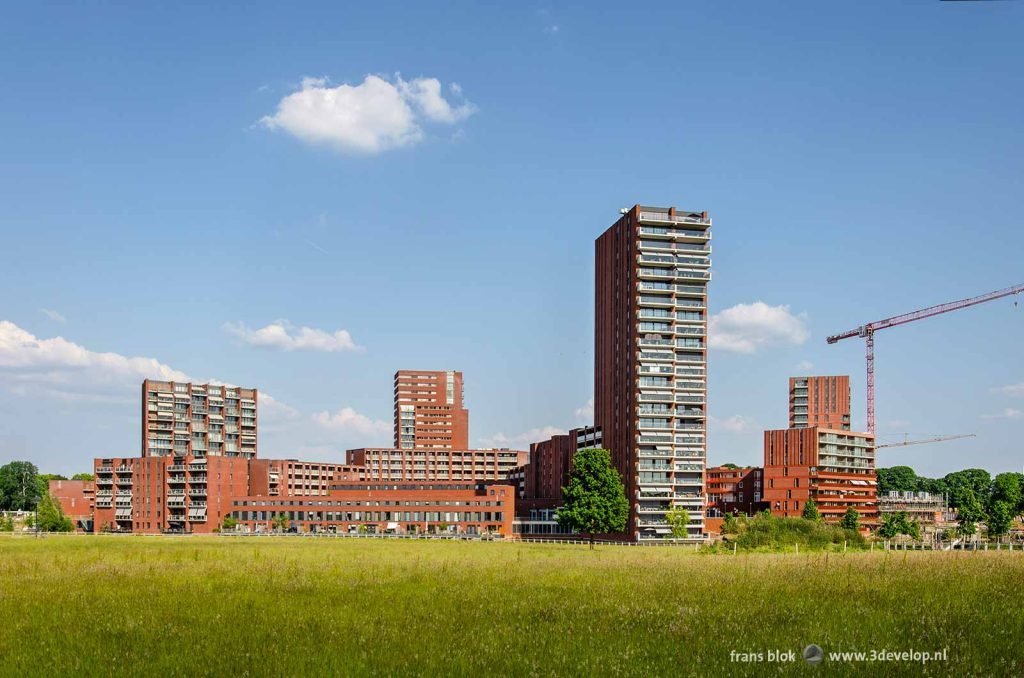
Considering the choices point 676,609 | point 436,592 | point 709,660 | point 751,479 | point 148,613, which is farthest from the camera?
point 751,479

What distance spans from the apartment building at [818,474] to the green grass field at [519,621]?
144910mm

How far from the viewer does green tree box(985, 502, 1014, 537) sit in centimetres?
15912

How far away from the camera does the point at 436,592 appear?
102 ft

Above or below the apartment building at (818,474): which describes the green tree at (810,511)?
below

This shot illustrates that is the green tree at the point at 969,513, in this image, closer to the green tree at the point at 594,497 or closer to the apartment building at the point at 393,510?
the green tree at the point at 594,497

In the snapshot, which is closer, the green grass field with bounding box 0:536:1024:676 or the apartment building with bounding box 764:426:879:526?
the green grass field with bounding box 0:536:1024:676

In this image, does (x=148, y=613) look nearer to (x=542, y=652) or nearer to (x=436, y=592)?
(x=436, y=592)

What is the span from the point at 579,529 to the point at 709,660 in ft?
400

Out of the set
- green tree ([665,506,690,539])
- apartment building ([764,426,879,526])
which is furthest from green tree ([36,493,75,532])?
apartment building ([764,426,879,526])

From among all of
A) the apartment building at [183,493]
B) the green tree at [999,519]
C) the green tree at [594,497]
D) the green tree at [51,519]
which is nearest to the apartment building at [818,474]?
the green tree at [999,519]

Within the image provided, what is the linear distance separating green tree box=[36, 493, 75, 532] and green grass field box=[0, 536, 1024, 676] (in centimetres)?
15667

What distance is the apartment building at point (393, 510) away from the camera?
18000 cm

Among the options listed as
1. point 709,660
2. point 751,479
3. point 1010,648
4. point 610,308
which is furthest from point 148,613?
point 751,479

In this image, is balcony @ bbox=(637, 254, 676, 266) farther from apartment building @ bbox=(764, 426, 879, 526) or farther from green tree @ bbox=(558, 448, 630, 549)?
apartment building @ bbox=(764, 426, 879, 526)
